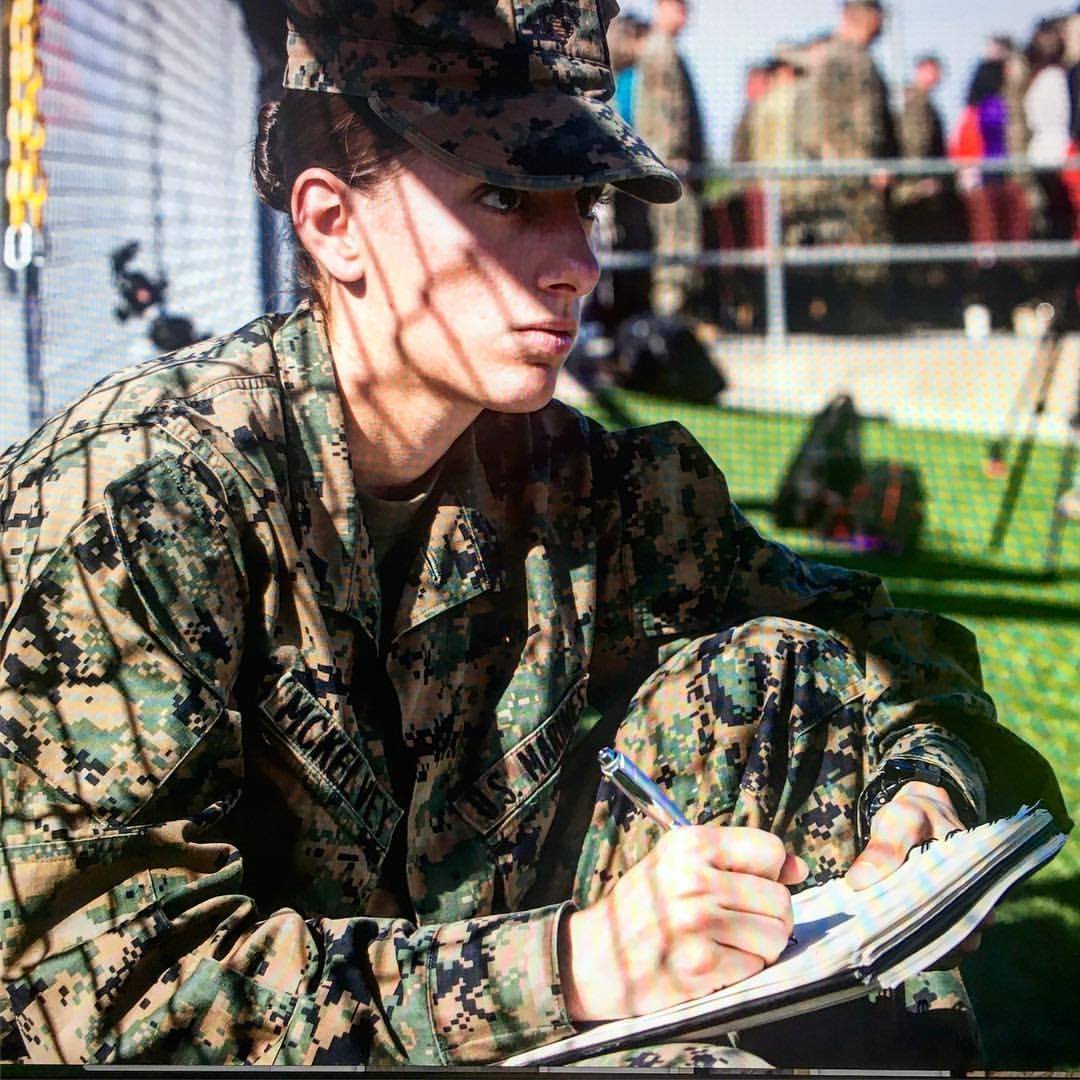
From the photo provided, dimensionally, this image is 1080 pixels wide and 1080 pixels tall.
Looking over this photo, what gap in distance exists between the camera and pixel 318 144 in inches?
64.1

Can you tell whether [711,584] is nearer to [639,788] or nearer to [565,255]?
[639,788]

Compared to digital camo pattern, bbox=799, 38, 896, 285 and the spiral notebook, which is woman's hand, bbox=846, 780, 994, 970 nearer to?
the spiral notebook

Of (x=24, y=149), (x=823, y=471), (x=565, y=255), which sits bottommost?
(x=823, y=471)

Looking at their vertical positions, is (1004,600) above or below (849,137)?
below

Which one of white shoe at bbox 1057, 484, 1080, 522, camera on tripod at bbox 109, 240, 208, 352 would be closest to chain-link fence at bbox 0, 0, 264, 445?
camera on tripod at bbox 109, 240, 208, 352

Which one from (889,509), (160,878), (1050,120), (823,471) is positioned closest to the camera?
(160,878)

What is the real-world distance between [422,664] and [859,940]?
554 millimetres

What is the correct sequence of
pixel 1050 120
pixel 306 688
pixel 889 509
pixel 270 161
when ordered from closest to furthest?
pixel 306 688, pixel 270 161, pixel 1050 120, pixel 889 509

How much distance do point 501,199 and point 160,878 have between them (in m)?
0.80

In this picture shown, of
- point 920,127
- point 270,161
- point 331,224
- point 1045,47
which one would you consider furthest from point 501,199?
point 920,127

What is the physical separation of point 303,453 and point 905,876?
79 cm

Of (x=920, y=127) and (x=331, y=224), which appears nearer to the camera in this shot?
(x=331, y=224)

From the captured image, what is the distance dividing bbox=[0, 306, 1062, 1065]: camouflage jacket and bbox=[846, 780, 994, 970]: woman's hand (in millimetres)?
61

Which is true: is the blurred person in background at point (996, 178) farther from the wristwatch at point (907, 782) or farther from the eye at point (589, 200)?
the wristwatch at point (907, 782)
